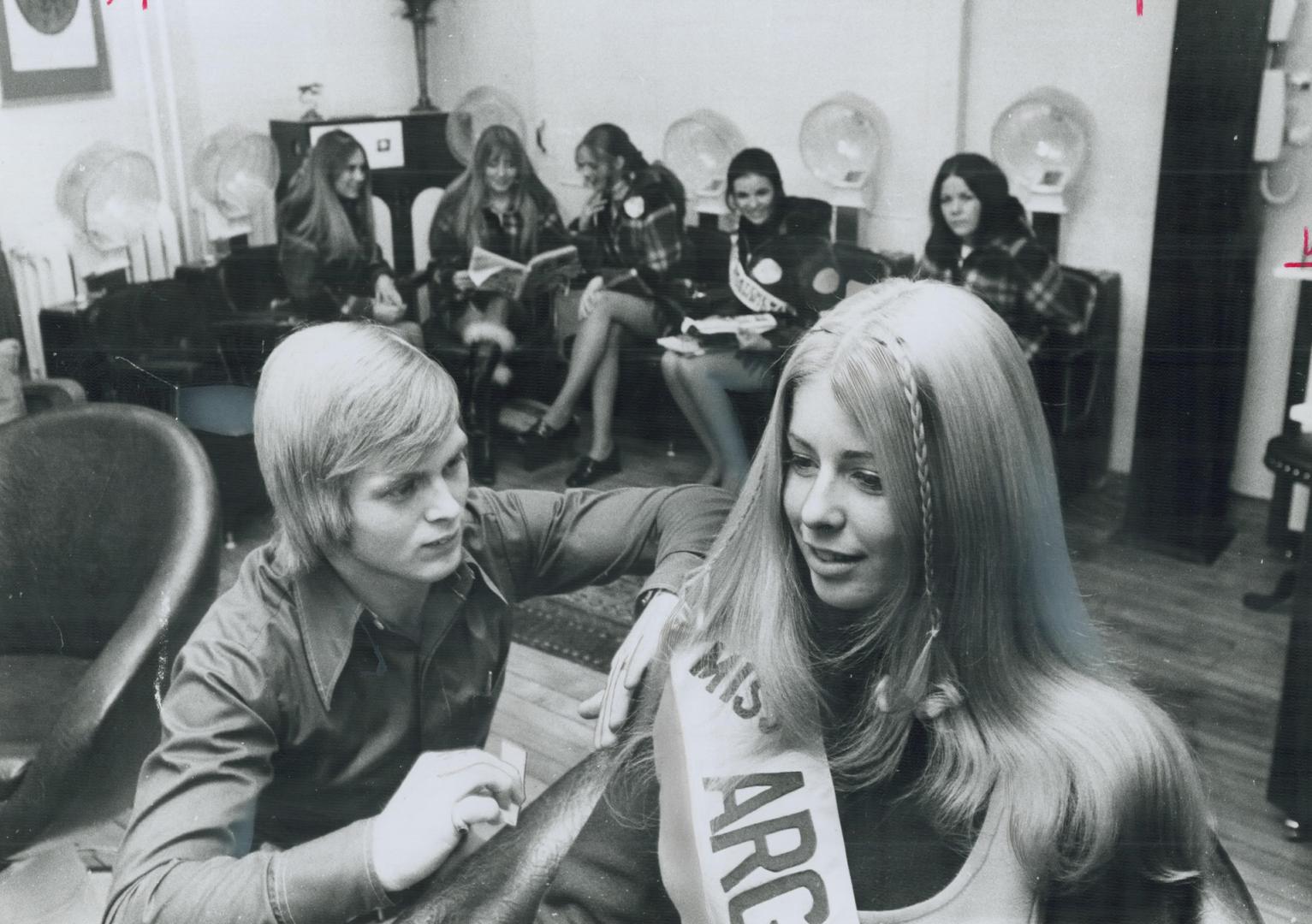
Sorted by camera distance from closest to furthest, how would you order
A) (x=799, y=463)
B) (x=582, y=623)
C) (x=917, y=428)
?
(x=917, y=428)
(x=799, y=463)
(x=582, y=623)

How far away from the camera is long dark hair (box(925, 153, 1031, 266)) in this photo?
1.43m

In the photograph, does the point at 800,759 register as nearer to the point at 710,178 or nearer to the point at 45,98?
the point at 710,178

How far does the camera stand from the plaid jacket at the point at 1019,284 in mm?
1353

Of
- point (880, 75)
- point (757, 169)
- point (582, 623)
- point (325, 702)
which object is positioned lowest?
point (582, 623)

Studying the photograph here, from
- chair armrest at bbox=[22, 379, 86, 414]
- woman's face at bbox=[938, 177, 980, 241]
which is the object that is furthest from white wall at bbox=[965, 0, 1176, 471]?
chair armrest at bbox=[22, 379, 86, 414]

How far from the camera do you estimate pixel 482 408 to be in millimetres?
1575

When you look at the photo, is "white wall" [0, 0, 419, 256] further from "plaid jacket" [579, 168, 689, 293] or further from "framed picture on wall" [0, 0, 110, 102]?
"plaid jacket" [579, 168, 689, 293]

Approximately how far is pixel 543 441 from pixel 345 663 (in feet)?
1.59

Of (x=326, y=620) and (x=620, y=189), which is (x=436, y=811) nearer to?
(x=326, y=620)

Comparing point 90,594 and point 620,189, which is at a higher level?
point 620,189

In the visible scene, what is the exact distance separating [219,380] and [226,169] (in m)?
0.34

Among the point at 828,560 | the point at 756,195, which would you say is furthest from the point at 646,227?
the point at 828,560

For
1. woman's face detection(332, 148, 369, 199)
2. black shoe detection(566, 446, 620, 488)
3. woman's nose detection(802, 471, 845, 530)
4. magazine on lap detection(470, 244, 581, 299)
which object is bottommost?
black shoe detection(566, 446, 620, 488)

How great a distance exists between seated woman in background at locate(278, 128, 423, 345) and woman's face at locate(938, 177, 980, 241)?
2.51 ft
